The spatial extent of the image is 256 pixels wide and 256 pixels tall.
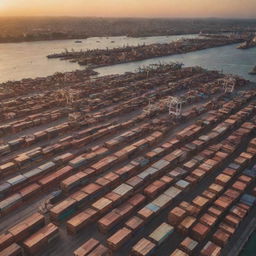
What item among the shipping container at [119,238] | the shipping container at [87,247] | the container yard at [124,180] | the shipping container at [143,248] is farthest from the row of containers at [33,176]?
the shipping container at [143,248]

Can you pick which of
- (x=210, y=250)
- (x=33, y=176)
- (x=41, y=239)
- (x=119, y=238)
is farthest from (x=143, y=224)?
(x=33, y=176)

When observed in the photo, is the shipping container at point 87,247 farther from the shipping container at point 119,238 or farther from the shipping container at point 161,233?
the shipping container at point 161,233

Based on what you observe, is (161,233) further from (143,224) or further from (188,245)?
(188,245)

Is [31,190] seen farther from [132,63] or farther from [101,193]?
[132,63]

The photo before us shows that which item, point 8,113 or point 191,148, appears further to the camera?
point 8,113

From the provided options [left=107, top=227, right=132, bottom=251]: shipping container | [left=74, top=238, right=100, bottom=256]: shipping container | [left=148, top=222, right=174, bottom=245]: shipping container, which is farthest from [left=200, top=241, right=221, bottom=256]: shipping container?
[left=74, top=238, right=100, bottom=256]: shipping container

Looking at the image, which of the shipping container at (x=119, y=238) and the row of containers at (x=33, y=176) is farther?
the row of containers at (x=33, y=176)

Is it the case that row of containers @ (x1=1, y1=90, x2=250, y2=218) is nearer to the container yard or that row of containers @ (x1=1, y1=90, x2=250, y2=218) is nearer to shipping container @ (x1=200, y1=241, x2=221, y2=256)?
the container yard

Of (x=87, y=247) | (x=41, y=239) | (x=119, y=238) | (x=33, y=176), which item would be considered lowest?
(x=87, y=247)

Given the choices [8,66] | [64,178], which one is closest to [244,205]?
[64,178]
